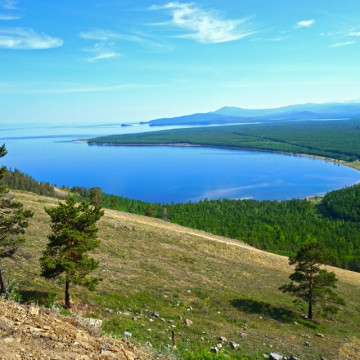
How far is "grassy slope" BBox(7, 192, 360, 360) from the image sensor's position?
70.7 ft

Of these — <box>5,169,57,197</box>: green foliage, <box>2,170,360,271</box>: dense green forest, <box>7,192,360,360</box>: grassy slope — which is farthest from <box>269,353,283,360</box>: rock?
<box>5,169,57,197</box>: green foliage

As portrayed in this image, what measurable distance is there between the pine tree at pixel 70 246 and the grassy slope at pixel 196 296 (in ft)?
8.91

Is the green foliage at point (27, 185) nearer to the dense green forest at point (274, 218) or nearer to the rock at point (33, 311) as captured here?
the dense green forest at point (274, 218)

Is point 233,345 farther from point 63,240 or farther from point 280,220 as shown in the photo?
point 280,220

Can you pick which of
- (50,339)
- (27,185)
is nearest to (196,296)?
(50,339)

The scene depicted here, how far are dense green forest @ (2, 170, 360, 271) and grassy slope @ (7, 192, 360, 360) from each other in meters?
47.9

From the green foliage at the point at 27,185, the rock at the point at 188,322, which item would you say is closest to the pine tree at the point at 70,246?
the rock at the point at 188,322

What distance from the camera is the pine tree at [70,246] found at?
19.7 metres

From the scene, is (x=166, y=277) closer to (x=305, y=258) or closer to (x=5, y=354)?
(x=305, y=258)

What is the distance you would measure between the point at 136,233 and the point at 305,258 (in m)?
25.1

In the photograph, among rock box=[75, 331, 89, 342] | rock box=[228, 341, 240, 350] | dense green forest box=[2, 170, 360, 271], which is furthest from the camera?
dense green forest box=[2, 170, 360, 271]

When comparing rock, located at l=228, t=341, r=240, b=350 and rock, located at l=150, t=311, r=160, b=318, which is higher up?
rock, located at l=150, t=311, r=160, b=318

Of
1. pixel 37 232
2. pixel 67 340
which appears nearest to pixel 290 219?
pixel 37 232

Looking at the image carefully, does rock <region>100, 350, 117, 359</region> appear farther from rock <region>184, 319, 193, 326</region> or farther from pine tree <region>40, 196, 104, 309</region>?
rock <region>184, 319, 193, 326</region>
